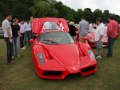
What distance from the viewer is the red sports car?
28.2 ft

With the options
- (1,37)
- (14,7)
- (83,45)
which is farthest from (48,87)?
(14,7)

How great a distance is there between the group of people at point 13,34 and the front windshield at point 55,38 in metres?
1.37

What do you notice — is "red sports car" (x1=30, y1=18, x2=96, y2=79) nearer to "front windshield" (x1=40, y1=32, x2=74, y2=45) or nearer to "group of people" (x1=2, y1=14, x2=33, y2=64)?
"front windshield" (x1=40, y1=32, x2=74, y2=45)

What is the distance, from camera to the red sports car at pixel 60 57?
860cm

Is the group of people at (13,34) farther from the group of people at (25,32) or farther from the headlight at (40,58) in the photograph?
the headlight at (40,58)

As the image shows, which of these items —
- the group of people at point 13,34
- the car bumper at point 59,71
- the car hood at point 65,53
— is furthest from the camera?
the group of people at point 13,34

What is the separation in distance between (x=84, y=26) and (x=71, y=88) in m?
6.79

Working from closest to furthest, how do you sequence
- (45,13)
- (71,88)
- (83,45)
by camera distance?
1. (71,88)
2. (83,45)
3. (45,13)

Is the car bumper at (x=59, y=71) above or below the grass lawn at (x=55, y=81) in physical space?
above

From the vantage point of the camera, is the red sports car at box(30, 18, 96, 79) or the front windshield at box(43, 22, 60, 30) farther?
the front windshield at box(43, 22, 60, 30)

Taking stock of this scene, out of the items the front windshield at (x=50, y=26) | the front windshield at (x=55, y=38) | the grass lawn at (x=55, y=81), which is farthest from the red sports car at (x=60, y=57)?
the front windshield at (x=50, y=26)

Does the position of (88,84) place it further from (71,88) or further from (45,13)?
(45,13)

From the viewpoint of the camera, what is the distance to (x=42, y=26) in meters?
14.9

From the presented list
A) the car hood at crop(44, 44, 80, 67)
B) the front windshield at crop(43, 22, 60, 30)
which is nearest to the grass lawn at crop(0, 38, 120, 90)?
the car hood at crop(44, 44, 80, 67)
